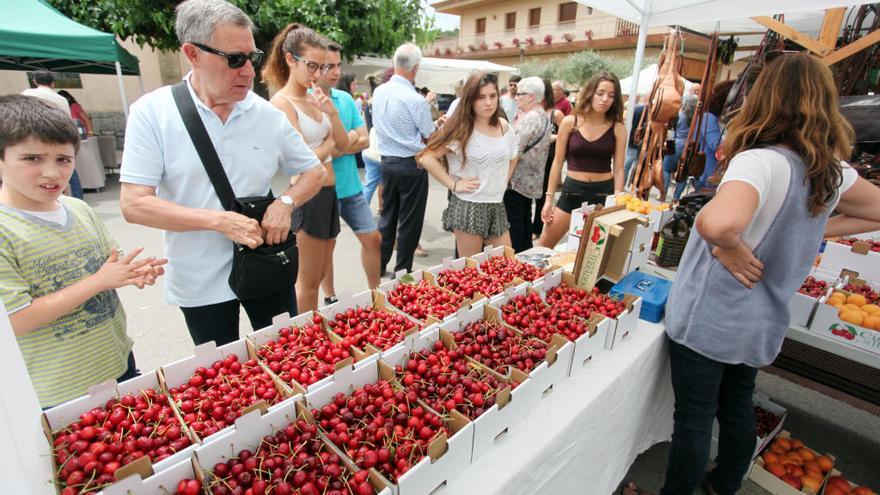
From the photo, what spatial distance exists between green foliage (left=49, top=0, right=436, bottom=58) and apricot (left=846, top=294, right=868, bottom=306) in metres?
9.60

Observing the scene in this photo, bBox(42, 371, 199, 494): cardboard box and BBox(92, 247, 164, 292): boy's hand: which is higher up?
BBox(92, 247, 164, 292): boy's hand

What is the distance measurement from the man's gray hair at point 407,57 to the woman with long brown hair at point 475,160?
3.27 feet

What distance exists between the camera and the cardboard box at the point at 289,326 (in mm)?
1325

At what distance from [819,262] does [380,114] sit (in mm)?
3320

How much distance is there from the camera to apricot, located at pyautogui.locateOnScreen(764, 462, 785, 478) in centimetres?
210

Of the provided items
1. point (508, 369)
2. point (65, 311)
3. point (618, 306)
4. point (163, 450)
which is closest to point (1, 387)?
point (163, 450)

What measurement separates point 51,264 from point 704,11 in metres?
3.92

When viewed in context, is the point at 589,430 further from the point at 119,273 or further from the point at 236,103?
the point at 236,103

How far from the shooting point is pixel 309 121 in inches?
100

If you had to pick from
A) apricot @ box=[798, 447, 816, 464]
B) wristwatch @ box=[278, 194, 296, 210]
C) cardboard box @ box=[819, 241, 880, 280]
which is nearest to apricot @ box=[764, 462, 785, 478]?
apricot @ box=[798, 447, 816, 464]

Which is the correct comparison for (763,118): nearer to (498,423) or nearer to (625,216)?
(625,216)

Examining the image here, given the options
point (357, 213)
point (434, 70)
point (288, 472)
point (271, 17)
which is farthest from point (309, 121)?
point (434, 70)

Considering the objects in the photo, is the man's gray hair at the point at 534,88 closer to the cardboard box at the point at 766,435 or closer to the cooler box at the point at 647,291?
the cooler box at the point at 647,291

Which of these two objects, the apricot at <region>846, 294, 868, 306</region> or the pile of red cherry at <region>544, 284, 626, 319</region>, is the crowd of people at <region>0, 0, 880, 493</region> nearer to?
the pile of red cherry at <region>544, 284, 626, 319</region>
